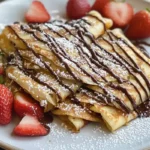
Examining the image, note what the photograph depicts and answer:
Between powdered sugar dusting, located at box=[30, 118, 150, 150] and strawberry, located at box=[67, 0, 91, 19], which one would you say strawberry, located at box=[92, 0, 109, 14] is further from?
powdered sugar dusting, located at box=[30, 118, 150, 150]

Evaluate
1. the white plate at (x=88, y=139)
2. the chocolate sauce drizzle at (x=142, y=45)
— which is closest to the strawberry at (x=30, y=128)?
the white plate at (x=88, y=139)

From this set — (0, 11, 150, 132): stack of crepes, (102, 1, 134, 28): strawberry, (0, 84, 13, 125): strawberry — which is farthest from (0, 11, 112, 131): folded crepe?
(102, 1, 134, 28): strawberry

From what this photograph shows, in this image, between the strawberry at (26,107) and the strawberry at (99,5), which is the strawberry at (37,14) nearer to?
the strawberry at (99,5)

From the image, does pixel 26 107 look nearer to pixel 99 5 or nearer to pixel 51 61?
pixel 51 61

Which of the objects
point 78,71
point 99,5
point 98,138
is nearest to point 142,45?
point 99,5

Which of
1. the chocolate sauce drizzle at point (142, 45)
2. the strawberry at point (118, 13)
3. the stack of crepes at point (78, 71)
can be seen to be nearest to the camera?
the stack of crepes at point (78, 71)

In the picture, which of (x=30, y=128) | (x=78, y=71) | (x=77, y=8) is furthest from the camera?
(x=77, y=8)
